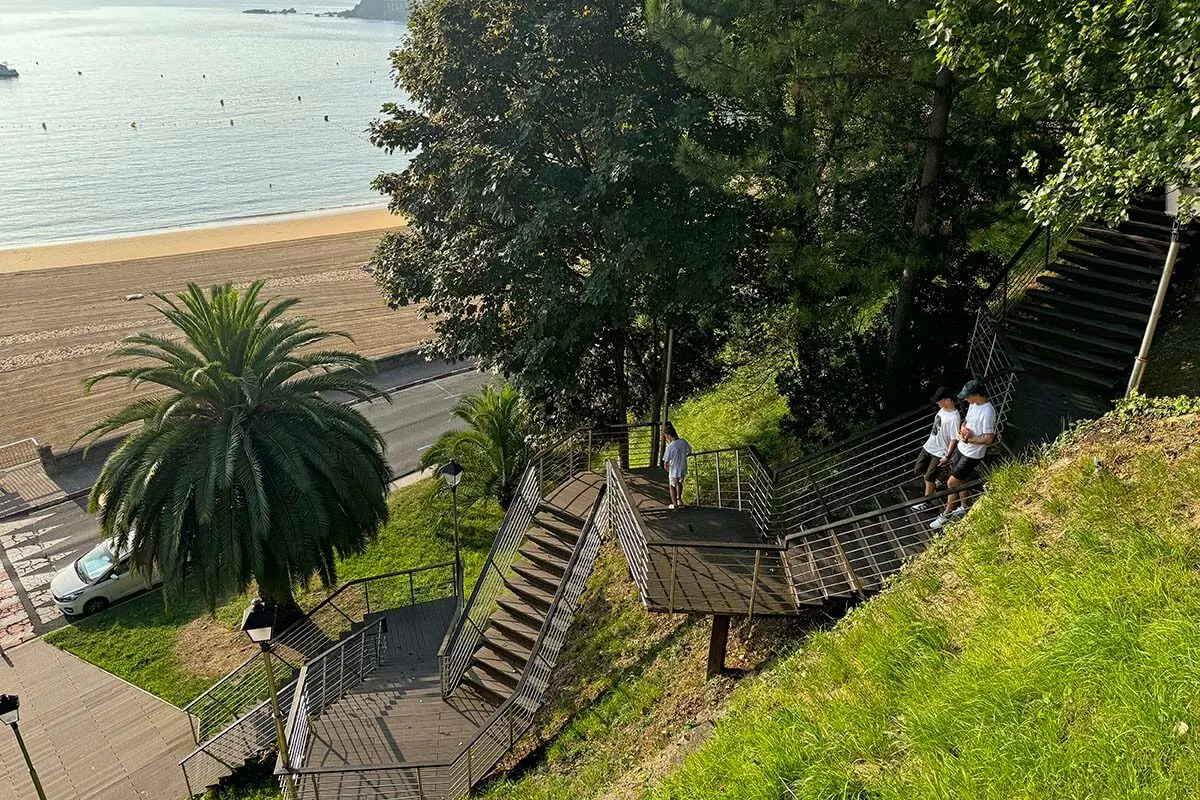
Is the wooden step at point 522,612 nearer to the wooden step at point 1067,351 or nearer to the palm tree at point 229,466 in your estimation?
the palm tree at point 229,466

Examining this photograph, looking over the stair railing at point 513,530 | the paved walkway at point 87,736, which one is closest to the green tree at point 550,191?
the stair railing at point 513,530

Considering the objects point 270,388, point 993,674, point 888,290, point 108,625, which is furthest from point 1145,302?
point 108,625

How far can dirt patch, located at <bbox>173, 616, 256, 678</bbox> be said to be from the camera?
15266 mm

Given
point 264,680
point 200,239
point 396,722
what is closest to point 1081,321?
point 396,722

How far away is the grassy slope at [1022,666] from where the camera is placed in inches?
185

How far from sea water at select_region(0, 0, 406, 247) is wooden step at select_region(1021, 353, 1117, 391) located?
59.7m

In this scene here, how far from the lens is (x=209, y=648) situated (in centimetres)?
1592

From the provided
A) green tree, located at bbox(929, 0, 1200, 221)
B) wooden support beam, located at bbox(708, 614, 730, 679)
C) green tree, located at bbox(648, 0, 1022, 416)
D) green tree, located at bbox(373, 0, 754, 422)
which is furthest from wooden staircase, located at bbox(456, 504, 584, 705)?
green tree, located at bbox(929, 0, 1200, 221)

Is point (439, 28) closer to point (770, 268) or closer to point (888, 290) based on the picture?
point (770, 268)

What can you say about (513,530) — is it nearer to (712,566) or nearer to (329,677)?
(329,677)

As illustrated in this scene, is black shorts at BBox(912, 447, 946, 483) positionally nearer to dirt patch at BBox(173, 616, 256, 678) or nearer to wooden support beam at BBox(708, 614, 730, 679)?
wooden support beam at BBox(708, 614, 730, 679)

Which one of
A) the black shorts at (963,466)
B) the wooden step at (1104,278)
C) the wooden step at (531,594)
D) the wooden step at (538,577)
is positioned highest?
the wooden step at (1104,278)

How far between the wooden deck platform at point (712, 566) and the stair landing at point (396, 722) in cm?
372

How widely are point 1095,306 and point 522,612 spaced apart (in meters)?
10.2
